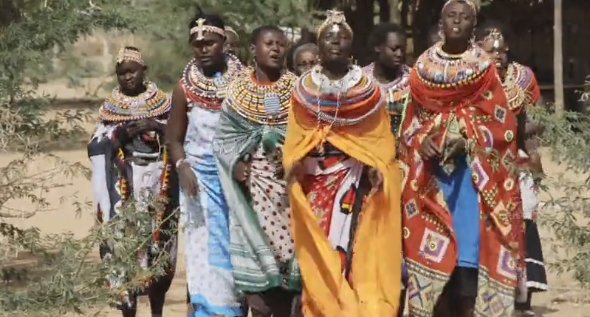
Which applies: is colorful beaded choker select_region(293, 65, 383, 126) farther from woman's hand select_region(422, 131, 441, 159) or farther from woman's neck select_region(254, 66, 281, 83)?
woman's neck select_region(254, 66, 281, 83)

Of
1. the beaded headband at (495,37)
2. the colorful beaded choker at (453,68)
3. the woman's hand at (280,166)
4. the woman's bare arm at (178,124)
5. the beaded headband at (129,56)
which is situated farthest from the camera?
the beaded headband at (129,56)

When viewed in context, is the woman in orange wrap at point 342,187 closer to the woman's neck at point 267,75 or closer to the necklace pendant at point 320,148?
the necklace pendant at point 320,148

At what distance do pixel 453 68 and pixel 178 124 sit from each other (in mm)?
A: 1656

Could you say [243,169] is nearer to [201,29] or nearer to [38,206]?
[201,29]

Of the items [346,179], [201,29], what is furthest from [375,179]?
[201,29]

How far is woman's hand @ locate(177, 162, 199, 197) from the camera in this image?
694 centimetres

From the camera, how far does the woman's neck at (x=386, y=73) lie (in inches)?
294

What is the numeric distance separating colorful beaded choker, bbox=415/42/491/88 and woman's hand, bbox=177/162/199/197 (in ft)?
4.67

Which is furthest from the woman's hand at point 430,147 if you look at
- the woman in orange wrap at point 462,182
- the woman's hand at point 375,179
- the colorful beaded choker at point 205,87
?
the colorful beaded choker at point 205,87

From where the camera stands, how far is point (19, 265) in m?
6.92

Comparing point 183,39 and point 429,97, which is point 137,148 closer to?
point 429,97

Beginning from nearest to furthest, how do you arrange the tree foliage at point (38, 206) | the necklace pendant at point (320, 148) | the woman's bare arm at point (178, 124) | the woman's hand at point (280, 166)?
the tree foliage at point (38, 206) < the necklace pendant at point (320, 148) < the woman's hand at point (280, 166) < the woman's bare arm at point (178, 124)

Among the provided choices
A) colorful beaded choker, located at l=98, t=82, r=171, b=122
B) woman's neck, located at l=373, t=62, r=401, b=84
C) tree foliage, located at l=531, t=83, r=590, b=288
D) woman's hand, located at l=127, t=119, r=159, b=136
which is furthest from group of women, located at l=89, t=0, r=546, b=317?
colorful beaded choker, located at l=98, t=82, r=171, b=122

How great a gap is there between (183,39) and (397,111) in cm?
1123
